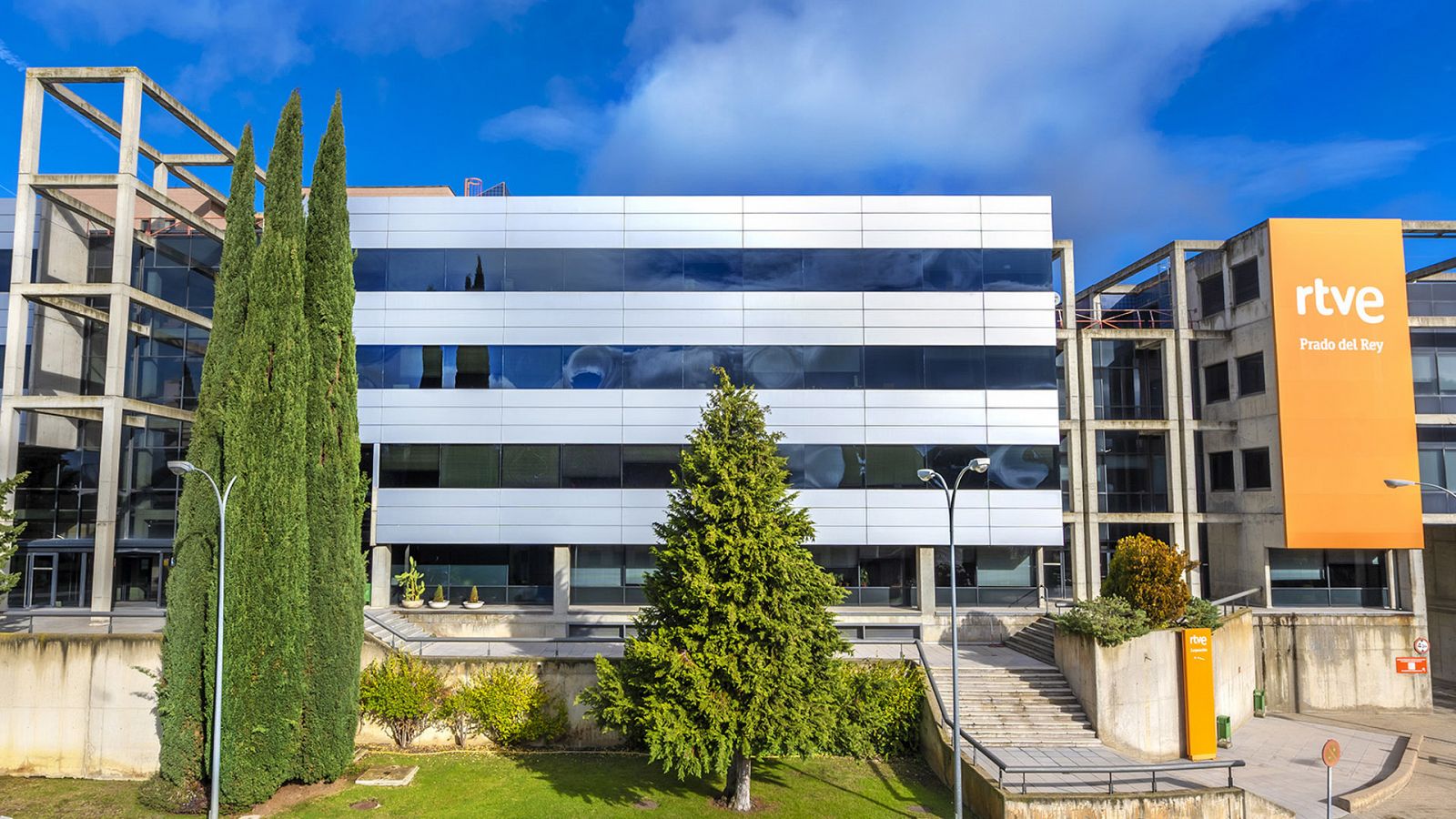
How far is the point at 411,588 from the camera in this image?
2817 centimetres

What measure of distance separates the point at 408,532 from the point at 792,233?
1685 cm

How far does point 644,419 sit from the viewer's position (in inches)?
1120

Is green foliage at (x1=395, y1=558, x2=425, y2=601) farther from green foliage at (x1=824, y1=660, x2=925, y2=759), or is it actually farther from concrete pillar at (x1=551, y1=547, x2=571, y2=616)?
green foliage at (x1=824, y1=660, x2=925, y2=759)

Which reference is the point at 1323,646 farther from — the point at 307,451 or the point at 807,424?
the point at 307,451

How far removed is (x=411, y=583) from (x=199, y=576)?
10.8 meters

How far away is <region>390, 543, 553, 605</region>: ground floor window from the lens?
28969mm

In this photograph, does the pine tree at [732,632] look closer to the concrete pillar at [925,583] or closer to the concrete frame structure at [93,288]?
the concrete pillar at [925,583]

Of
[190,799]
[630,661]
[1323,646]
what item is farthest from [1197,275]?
[190,799]

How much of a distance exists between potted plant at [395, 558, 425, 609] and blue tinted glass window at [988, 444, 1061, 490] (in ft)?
65.5

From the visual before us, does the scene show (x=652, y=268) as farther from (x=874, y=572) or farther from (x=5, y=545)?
(x=5, y=545)

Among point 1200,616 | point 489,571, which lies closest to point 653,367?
point 489,571

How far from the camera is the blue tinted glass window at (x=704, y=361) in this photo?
28.7m

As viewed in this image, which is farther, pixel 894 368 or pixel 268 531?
pixel 894 368

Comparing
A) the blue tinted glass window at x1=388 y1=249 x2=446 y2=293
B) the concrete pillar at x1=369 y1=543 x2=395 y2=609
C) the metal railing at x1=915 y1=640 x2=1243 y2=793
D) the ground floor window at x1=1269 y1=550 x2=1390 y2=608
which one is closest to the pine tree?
the metal railing at x1=915 y1=640 x2=1243 y2=793
